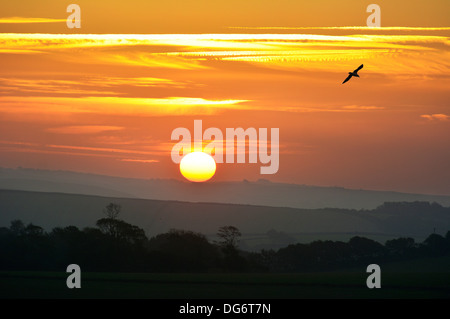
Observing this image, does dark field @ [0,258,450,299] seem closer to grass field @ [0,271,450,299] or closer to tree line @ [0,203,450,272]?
grass field @ [0,271,450,299]

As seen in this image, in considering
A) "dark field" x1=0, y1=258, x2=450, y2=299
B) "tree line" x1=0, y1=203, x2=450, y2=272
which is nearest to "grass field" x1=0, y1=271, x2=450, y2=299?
"dark field" x1=0, y1=258, x2=450, y2=299

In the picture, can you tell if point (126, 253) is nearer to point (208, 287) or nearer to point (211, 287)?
point (208, 287)

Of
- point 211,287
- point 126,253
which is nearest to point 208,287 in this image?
point 211,287

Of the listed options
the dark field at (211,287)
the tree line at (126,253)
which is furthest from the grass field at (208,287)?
the tree line at (126,253)

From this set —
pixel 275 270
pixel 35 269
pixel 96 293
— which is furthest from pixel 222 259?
pixel 96 293

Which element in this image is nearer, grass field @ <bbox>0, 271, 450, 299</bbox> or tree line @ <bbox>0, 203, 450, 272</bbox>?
grass field @ <bbox>0, 271, 450, 299</bbox>

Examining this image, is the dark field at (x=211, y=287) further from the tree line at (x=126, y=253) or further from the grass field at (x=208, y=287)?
the tree line at (x=126, y=253)
